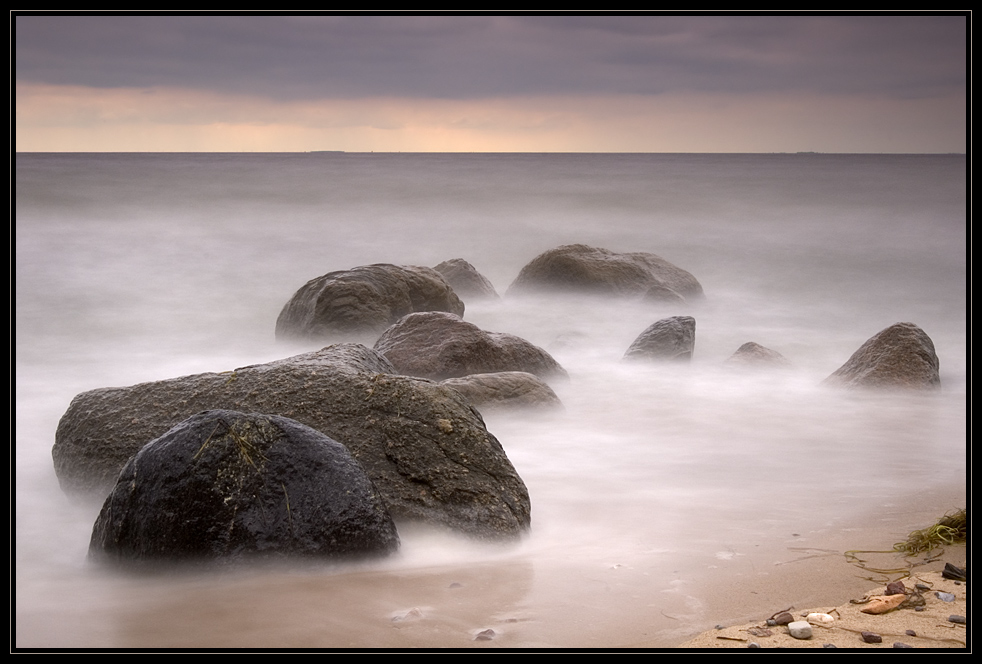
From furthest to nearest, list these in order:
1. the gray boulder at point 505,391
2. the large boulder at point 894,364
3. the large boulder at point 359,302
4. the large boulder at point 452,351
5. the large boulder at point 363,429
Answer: the large boulder at point 359,302 → the large boulder at point 894,364 → the large boulder at point 452,351 → the gray boulder at point 505,391 → the large boulder at point 363,429

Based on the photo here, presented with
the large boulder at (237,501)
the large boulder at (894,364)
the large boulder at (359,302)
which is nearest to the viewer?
the large boulder at (237,501)

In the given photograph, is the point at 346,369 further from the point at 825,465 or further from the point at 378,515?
the point at 825,465

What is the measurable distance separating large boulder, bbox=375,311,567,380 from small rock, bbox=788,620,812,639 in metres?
3.93

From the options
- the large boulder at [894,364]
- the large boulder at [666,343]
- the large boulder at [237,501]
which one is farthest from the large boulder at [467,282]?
the large boulder at [237,501]

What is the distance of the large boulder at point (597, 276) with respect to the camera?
11.0 metres

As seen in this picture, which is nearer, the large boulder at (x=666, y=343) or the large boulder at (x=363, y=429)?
the large boulder at (x=363, y=429)

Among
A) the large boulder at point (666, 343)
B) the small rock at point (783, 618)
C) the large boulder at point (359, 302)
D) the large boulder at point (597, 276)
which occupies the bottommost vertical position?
the small rock at point (783, 618)

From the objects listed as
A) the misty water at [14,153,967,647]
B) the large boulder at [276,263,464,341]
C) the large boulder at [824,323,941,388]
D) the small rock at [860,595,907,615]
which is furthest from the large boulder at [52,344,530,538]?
the large boulder at [824,323,941,388]

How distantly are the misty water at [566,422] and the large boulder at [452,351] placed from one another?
0.47 meters

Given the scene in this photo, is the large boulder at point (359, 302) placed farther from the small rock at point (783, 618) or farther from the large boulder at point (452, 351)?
the small rock at point (783, 618)

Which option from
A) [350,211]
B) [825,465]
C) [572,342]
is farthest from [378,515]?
[350,211]

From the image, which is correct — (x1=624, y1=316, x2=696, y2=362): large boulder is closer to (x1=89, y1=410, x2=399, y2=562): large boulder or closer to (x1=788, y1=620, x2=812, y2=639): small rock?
(x1=89, y1=410, x2=399, y2=562): large boulder

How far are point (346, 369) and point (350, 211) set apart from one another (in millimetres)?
22021

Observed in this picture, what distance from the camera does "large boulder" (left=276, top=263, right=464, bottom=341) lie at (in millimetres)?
8219
